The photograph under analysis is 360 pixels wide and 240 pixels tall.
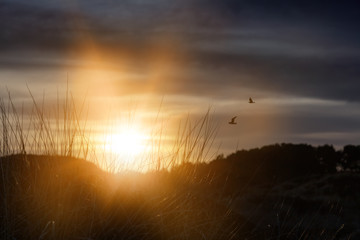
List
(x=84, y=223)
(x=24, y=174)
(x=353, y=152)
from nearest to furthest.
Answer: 1. (x=84, y=223)
2. (x=24, y=174)
3. (x=353, y=152)

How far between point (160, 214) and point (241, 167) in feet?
26.2

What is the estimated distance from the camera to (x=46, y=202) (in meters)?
3.91

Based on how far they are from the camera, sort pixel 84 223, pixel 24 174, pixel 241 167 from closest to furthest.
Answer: pixel 84 223, pixel 24 174, pixel 241 167

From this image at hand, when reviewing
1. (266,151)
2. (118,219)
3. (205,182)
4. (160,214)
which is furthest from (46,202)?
(266,151)

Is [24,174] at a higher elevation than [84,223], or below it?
higher

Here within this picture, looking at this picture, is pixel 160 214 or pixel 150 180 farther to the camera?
pixel 150 180

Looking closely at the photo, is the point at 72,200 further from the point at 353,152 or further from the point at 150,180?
the point at 353,152

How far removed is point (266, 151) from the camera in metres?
12.6

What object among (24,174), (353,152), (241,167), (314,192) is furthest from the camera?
(353,152)

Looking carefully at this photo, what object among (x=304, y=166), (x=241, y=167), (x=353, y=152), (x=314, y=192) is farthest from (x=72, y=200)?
(x=353, y=152)

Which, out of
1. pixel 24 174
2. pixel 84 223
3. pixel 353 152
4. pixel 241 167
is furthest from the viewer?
pixel 353 152

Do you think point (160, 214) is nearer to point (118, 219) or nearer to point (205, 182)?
point (118, 219)

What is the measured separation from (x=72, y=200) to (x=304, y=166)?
9.05 m

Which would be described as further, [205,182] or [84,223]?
[205,182]
